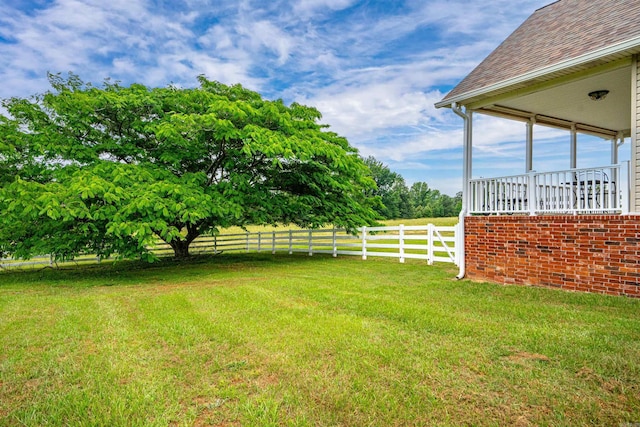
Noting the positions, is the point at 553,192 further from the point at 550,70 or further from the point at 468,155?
the point at 550,70

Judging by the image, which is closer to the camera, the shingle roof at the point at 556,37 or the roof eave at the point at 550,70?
the roof eave at the point at 550,70

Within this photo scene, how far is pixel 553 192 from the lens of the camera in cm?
760

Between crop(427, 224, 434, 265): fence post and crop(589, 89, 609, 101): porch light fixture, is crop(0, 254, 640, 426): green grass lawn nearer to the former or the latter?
Result: crop(589, 89, 609, 101): porch light fixture

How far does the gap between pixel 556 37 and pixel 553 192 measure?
10.2ft

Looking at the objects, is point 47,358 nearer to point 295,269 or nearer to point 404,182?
point 295,269

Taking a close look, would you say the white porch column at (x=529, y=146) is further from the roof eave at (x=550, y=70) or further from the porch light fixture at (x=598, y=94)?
the roof eave at (x=550, y=70)

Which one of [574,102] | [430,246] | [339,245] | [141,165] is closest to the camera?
[574,102]

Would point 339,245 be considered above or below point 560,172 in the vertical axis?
below

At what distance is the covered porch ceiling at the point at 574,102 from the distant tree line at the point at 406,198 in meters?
42.3

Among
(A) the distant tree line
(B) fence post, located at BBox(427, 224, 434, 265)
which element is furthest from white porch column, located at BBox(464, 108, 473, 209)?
(A) the distant tree line

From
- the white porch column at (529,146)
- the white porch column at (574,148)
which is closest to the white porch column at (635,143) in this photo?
the white porch column at (529,146)

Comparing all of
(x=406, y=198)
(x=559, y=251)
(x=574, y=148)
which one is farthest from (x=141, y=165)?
(x=406, y=198)

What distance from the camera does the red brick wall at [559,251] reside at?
19.9 ft

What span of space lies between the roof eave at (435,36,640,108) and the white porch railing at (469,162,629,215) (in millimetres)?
1732
